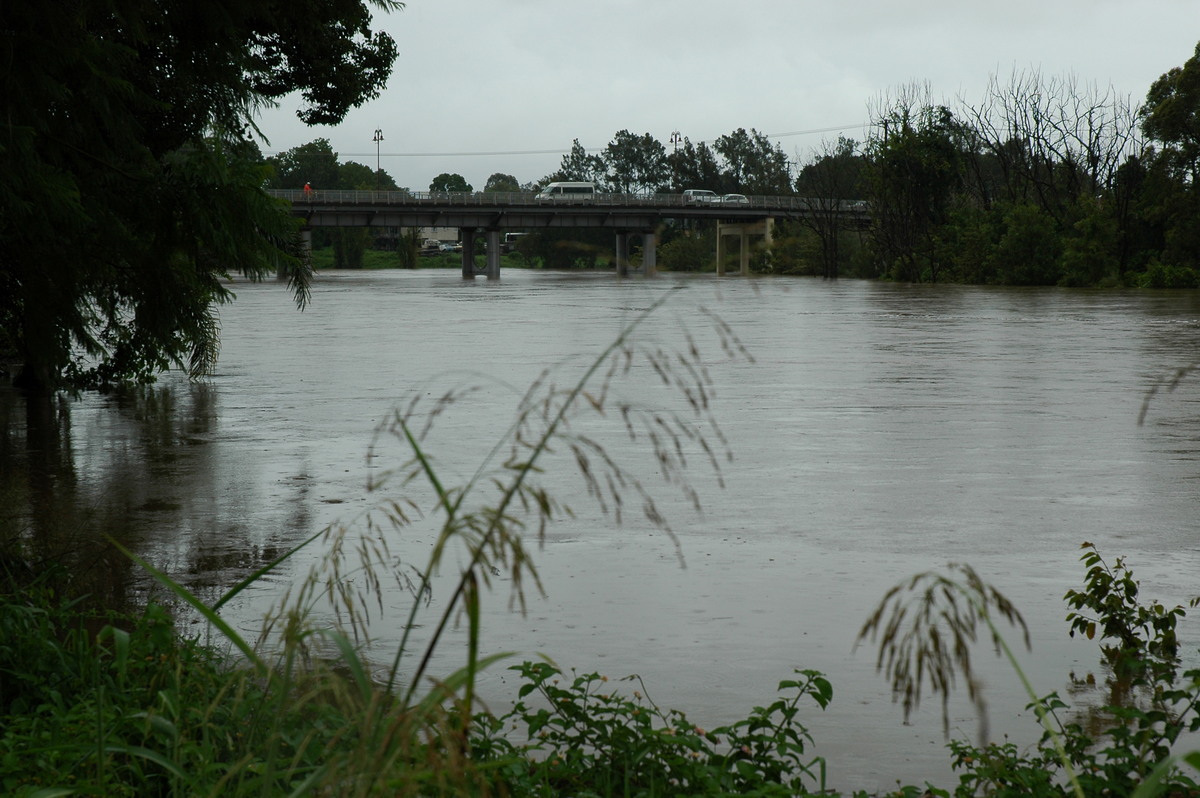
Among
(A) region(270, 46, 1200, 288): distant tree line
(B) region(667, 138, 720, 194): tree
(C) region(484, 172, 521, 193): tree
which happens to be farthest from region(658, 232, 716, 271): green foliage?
(C) region(484, 172, 521, 193): tree

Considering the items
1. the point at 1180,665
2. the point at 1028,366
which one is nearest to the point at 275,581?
the point at 1180,665

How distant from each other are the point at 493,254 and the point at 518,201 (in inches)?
152

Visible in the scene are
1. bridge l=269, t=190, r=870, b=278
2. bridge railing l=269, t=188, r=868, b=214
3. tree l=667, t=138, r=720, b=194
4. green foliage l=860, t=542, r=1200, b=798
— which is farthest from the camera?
tree l=667, t=138, r=720, b=194

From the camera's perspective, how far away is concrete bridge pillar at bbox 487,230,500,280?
87000mm

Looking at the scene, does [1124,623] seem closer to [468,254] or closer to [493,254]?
[493,254]

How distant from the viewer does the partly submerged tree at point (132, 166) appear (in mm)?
5648

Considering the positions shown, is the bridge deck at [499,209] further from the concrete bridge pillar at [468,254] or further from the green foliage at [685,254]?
the green foliage at [685,254]

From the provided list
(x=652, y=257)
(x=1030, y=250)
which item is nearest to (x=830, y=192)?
(x=1030, y=250)

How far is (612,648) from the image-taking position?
558 centimetres

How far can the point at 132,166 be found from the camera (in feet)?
23.0

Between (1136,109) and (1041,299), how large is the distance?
25176 millimetres

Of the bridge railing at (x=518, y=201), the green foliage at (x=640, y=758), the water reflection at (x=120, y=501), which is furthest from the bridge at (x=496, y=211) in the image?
the green foliage at (x=640, y=758)

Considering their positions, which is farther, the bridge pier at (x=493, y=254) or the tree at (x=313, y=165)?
the tree at (x=313, y=165)

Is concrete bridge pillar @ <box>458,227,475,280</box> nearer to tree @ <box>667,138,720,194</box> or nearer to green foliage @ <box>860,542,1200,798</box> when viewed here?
tree @ <box>667,138,720,194</box>
